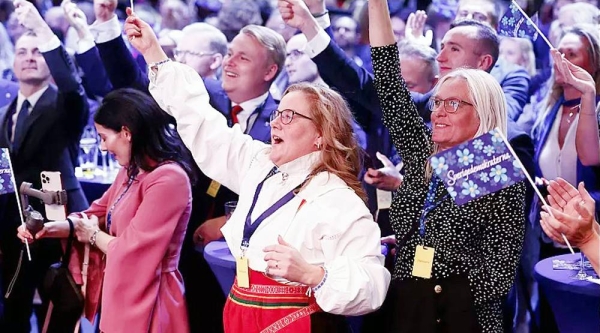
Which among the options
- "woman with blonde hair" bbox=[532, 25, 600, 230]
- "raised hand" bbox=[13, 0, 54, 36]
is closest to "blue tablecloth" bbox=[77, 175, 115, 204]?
"raised hand" bbox=[13, 0, 54, 36]

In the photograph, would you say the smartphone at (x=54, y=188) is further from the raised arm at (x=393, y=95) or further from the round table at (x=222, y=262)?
the raised arm at (x=393, y=95)

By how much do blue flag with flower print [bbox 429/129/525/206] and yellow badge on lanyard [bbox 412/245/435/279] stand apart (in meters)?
0.26

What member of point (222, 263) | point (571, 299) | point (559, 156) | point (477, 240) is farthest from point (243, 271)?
point (559, 156)

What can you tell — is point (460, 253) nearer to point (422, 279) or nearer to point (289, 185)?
point (422, 279)

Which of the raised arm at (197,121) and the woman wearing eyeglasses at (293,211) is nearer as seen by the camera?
the woman wearing eyeglasses at (293,211)

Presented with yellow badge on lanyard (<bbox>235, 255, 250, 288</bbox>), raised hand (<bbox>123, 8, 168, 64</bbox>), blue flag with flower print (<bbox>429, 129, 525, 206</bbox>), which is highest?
raised hand (<bbox>123, 8, 168, 64</bbox>)

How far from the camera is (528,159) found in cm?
377

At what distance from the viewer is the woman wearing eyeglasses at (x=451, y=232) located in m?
2.71

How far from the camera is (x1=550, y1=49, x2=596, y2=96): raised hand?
335 cm

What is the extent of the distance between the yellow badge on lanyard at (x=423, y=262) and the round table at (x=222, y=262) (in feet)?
1.87

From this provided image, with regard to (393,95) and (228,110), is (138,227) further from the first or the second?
(228,110)

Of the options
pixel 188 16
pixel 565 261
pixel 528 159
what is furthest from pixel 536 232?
pixel 188 16

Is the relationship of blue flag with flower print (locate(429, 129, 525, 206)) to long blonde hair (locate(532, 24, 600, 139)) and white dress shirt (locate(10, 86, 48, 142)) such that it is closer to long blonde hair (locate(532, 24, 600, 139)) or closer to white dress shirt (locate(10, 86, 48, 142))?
long blonde hair (locate(532, 24, 600, 139))

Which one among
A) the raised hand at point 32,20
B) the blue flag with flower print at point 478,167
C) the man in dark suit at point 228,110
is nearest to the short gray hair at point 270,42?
the man in dark suit at point 228,110
